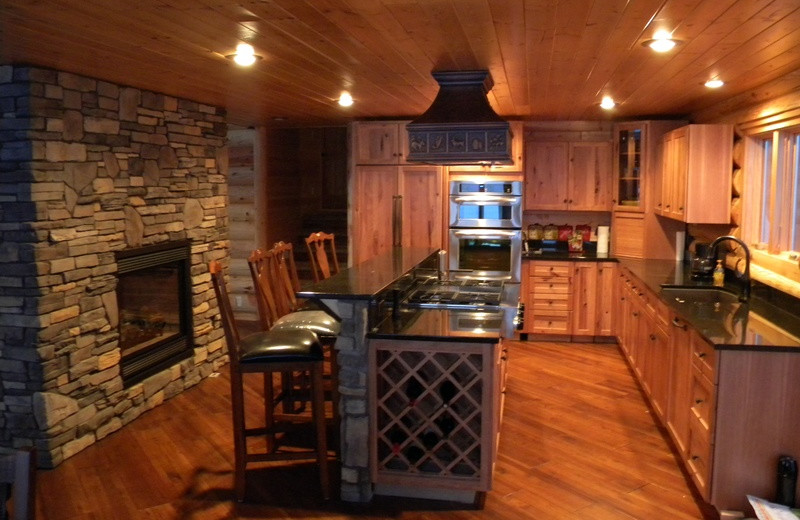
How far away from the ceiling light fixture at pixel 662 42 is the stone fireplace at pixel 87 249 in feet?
10.0

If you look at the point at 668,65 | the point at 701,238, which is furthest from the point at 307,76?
the point at 701,238

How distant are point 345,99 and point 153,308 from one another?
204cm

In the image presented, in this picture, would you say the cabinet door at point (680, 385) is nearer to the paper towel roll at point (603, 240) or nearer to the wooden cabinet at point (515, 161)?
the wooden cabinet at point (515, 161)

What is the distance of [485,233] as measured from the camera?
626 centimetres

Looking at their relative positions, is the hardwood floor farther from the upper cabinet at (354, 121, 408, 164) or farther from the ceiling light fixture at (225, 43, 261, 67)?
the upper cabinet at (354, 121, 408, 164)

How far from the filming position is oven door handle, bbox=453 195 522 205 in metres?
6.15

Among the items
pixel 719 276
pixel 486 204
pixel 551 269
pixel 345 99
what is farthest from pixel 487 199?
pixel 719 276

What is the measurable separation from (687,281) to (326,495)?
301 centimetres

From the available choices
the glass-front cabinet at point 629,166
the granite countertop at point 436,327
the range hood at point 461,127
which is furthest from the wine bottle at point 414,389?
the glass-front cabinet at point 629,166

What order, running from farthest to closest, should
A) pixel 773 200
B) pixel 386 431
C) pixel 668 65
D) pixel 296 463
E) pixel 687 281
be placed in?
pixel 687 281 < pixel 773 200 < pixel 296 463 < pixel 668 65 < pixel 386 431

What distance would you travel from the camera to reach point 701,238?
5.63 meters

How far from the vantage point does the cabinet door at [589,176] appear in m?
6.54

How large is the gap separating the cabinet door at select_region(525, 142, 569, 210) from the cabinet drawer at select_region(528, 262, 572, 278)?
24.3 inches

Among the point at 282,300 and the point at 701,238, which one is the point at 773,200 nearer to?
the point at 701,238
